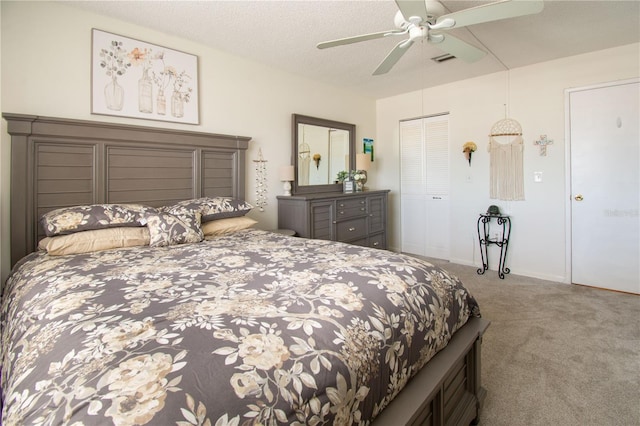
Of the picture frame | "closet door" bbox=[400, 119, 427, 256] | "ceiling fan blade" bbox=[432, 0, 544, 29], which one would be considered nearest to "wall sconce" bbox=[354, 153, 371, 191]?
the picture frame

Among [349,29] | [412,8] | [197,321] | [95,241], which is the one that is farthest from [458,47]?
[95,241]

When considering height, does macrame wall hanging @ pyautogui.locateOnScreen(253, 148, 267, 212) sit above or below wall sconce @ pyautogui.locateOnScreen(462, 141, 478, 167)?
below

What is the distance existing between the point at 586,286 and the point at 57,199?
5145 millimetres

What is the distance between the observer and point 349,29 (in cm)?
288

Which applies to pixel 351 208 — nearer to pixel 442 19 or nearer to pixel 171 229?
pixel 171 229

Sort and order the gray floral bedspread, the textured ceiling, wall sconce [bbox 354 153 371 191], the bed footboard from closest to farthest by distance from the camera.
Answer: the gray floral bedspread < the bed footboard < the textured ceiling < wall sconce [bbox 354 153 371 191]

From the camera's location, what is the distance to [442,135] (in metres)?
4.78

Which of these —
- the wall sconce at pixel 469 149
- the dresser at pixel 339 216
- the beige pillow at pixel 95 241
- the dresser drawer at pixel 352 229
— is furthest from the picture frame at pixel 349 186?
the beige pillow at pixel 95 241

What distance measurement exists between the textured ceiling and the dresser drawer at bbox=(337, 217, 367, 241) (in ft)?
6.18

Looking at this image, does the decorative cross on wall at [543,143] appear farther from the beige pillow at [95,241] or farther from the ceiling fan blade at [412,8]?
the beige pillow at [95,241]

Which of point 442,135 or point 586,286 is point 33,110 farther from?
point 586,286

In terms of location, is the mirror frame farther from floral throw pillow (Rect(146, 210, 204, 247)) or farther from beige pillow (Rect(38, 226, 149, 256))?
beige pillow (Rect(38, 226, 149, 256))

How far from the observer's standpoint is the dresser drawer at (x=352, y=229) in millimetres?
4055

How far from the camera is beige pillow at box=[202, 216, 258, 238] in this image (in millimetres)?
2746
